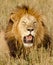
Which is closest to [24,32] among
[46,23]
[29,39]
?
[29,39]

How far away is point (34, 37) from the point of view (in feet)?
16.0

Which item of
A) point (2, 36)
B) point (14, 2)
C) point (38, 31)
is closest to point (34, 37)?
point (38, 31)

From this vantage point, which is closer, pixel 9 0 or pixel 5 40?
pixel 5 40

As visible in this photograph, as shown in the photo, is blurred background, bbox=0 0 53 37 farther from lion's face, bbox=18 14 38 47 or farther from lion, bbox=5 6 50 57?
lion's face, bbox=18 14 38 47

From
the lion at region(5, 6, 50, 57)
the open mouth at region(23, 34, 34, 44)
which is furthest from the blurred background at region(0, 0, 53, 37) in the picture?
the open mouth at region(23, 34, 34, 44)

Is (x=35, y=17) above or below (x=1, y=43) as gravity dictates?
above

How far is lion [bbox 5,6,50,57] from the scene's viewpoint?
4832 millimetres

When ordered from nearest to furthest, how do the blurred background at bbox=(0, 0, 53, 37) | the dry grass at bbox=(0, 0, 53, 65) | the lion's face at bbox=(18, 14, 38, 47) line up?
the dry grass at bbox=(0, 0, 53, 65) < the lion's face at bbox=(18, 14, 38, 47) < the blurred background at bbox=(0, 0, 53, 37)

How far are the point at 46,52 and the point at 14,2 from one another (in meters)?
2.43

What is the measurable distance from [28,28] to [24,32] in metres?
0.13

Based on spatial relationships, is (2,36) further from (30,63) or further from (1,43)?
(30,63)

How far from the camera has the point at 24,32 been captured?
15.8 ft

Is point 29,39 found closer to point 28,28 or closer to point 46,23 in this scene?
point 28,28

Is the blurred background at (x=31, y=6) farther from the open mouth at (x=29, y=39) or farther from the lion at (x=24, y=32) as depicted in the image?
the open mouth at (x=29, y=39)
